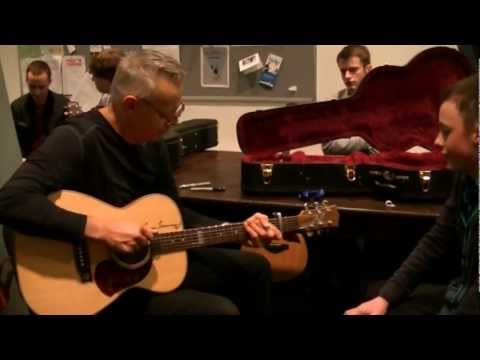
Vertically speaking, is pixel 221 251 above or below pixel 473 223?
below

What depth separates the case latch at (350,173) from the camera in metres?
1.79

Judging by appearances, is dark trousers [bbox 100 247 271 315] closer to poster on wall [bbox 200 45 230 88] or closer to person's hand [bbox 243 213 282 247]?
person's hand [bbox 243 213 282 247]

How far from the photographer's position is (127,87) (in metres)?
1.41

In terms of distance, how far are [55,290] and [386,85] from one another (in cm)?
127

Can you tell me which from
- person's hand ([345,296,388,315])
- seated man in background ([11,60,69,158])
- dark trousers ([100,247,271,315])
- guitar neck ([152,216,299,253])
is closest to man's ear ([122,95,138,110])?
guitar neck ([152,216,299,253])

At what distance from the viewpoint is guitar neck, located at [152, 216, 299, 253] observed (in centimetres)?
145

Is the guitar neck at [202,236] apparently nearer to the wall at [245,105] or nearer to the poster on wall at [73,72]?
the wall at [245,105]

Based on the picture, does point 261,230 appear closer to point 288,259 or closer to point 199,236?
point 199,236

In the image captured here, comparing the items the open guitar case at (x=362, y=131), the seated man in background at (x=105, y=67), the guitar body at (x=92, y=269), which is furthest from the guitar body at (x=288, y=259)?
the seated man in background at (x=105, y=67)

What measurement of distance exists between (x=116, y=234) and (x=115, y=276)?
0.12m

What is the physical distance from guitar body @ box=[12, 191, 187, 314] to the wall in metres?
1.82

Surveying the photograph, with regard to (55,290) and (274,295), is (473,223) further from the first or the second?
(274,295)

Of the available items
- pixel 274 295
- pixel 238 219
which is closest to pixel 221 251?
pixel 238 219

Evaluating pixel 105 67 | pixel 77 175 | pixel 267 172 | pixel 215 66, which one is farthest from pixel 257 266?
pixel 215 66
